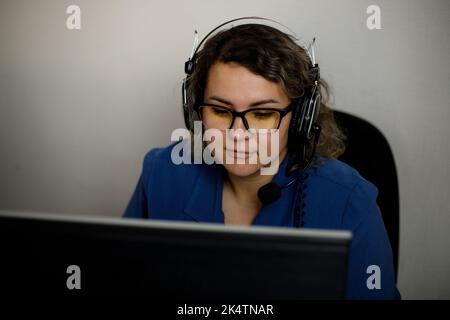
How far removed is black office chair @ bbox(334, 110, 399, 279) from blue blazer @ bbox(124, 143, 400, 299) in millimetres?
71

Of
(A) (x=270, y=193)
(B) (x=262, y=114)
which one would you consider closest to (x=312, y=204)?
(A) (x=270, y=193)

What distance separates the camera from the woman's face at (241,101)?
0.98m

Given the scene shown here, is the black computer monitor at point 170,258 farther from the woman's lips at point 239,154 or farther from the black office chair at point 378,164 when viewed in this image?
the black office chair at point 378,164

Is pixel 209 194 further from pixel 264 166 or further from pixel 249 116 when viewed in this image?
pixel 249 116

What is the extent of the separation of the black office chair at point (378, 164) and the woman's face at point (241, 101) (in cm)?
24

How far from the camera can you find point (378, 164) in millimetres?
1146

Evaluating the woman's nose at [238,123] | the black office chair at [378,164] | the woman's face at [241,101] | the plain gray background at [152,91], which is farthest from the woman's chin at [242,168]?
the plain gray background at [152,91]

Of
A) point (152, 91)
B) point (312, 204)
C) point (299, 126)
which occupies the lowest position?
point (312, 204)

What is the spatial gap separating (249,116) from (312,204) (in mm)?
298

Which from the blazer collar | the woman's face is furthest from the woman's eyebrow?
the blazer collar

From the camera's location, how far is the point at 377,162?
115 cm

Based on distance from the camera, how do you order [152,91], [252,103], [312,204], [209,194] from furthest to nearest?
[152,91]
[209,194]
[312,204]
[252,103]
